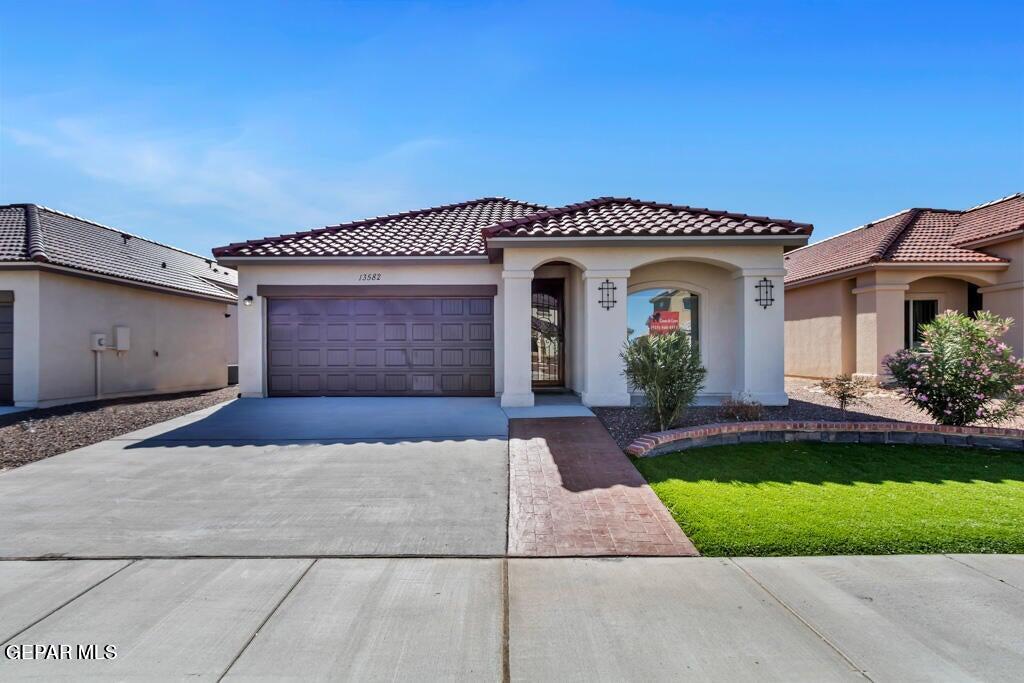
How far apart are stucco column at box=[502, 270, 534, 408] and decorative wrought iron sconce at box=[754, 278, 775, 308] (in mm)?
4854

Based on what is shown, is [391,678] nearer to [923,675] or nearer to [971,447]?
[923,675]

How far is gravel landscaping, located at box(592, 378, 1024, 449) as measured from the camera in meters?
8.64

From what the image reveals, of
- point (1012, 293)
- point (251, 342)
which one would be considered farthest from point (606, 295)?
point (1012, 293)

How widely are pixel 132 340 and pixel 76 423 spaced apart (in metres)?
5.81

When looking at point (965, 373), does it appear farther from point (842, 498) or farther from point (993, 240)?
point (993, 240)

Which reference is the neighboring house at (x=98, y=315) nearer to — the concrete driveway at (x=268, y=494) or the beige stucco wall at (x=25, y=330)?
the beige stucco wall at (x=25, y=330)

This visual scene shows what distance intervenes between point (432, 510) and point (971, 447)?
790cm

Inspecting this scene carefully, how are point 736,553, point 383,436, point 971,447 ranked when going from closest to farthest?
1. point 736,553
2. point 971,447
3. point 383,436

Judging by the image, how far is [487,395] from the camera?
12828 millimetres

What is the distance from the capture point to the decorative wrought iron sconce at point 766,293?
432 inches

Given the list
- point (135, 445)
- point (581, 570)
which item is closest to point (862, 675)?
point (581, 570)

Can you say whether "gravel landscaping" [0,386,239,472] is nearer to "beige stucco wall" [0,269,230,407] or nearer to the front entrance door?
"beige stucco wall" [0,269,230,407]

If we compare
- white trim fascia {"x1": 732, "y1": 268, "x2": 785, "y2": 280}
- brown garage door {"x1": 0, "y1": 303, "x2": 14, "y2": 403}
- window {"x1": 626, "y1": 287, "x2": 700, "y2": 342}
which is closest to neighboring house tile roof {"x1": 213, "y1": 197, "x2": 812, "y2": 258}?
→ white trim fascia {"x1": 732, "y1": 268, "x2": 785, "y2": 280}
